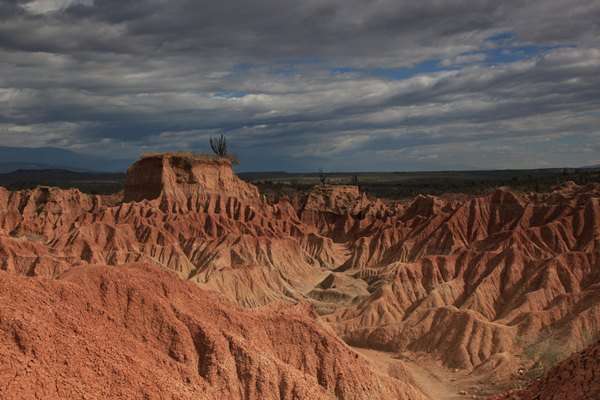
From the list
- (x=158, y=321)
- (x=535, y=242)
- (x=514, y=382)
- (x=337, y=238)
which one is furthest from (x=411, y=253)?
(x=158, y=321)

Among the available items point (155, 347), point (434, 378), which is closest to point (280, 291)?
Result: point (434, 378)

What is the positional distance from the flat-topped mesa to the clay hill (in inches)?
11.0

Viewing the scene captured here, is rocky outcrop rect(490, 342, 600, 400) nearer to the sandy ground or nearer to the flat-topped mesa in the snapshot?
the sandy ground

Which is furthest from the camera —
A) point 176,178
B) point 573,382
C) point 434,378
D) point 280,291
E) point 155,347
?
point 176,178

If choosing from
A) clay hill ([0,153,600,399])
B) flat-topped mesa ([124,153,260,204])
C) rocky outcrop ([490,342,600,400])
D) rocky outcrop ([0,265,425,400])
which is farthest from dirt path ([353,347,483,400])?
flat-topped mesa ([124,153,260,204])

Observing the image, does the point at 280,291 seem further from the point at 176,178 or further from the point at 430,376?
the point at 176,178

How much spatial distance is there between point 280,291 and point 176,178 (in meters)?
34.1

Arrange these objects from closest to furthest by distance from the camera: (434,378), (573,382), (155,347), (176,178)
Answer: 1. (573,382)
2. (155,347)
3. (434,378)
4. (176,178)

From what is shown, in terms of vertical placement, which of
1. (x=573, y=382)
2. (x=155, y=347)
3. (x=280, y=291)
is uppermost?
(x=155, y=347)

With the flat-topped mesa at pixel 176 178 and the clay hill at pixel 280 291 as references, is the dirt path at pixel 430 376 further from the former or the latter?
the flat-topped mesa at pixel 176 178

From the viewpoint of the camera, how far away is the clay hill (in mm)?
23891

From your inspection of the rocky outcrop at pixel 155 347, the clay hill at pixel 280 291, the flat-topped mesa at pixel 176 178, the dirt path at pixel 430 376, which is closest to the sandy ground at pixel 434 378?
the dirt path at pixel 430 376

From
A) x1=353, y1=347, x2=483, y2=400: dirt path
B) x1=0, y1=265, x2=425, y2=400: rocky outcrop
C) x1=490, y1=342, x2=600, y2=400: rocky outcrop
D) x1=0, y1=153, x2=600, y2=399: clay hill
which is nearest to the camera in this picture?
x1=0, y1=265, x2=425, y2=400: rocky outcrop

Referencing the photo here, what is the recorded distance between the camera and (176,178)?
329 ft
